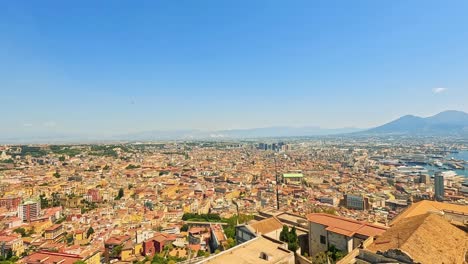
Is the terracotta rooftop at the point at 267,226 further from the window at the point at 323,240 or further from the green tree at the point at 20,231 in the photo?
the green tree at the point at 20,231

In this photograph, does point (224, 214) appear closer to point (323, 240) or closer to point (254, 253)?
point (323, 240)

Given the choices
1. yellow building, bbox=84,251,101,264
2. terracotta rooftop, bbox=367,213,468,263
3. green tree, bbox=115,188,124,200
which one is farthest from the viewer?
green tree, bbox=115,188,124,200

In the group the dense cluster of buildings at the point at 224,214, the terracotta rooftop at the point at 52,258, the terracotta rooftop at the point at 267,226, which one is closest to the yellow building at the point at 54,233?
the dense cluster of buildings at the point at 224,214

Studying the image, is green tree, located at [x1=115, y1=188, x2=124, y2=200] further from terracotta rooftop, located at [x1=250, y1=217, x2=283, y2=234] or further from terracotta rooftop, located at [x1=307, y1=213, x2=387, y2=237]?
terracotta rooftop, located at [x1=307, y1=213, x2=387, y2=237]

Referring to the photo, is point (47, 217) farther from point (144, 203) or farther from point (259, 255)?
point (259, 255)

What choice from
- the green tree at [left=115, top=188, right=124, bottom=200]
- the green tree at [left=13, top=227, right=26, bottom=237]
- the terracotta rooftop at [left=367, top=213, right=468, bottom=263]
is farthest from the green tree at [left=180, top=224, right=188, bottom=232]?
the green tree at [left=115, top=188, right=124, bottom=200]

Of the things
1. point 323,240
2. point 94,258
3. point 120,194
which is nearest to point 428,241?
point 323,240
